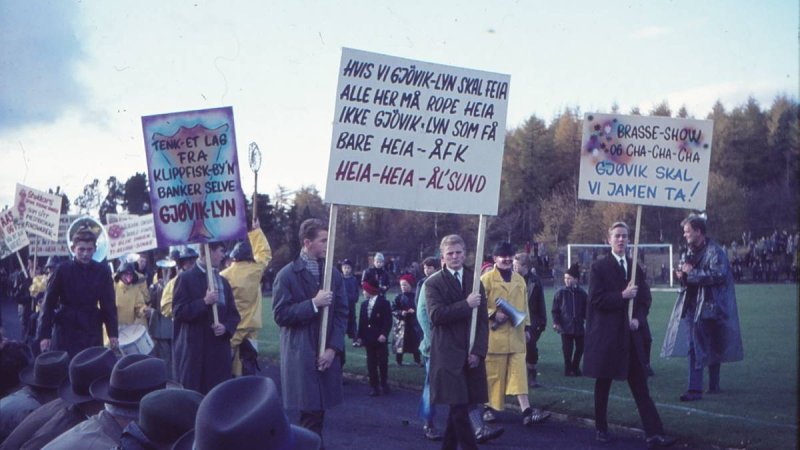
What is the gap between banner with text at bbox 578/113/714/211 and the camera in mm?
9469

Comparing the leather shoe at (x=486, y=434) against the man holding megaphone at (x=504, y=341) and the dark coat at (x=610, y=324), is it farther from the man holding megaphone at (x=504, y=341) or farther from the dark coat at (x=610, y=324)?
the dark coat at (x=610, y=324)

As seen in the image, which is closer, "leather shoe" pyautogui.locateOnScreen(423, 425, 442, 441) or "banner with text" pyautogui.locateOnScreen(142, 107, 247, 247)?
"banner with text" pyautogui.locateOnScreen(142, 107, 247, 247)

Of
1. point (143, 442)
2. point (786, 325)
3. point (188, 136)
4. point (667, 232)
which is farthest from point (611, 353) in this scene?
point (667, 232)

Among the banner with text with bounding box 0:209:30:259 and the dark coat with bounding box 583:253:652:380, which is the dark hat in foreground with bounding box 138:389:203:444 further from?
the banner with text with bounding box 0:209:30:259

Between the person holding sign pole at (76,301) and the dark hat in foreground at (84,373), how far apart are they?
14.6ft

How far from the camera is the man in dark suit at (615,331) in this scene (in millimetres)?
8812

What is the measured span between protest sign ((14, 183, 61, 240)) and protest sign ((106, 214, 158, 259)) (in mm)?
1113

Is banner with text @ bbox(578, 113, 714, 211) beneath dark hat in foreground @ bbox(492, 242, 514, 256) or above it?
above

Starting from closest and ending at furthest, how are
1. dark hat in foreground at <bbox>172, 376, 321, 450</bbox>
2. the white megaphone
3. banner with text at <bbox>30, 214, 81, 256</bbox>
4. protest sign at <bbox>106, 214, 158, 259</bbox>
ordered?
dark hat in foreground at <bbox>172, 376, 321, 450</bbox>
the white megaphone
protest sign at <bbox>106, 214, 158, 259</bbox>
banner with text at <bbox>30, 214, 81, 256</bbox>

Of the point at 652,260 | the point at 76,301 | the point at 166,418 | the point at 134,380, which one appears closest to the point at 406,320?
the point at 76,301

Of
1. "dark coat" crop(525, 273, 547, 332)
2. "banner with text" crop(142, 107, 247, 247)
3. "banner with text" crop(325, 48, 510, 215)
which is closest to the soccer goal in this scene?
"dark coat" crop(525, 273, 547, 332)

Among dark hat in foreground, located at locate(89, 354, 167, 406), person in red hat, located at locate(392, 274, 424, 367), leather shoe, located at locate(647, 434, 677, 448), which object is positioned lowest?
leather shoe, located at locate(647, 434, 677, 448)

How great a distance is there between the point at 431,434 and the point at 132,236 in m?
10.2

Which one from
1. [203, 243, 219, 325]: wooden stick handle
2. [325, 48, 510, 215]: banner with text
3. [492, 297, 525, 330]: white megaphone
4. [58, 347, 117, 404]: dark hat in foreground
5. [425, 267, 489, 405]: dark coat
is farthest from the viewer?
[492, 297, 525, 330]: white megaphone
